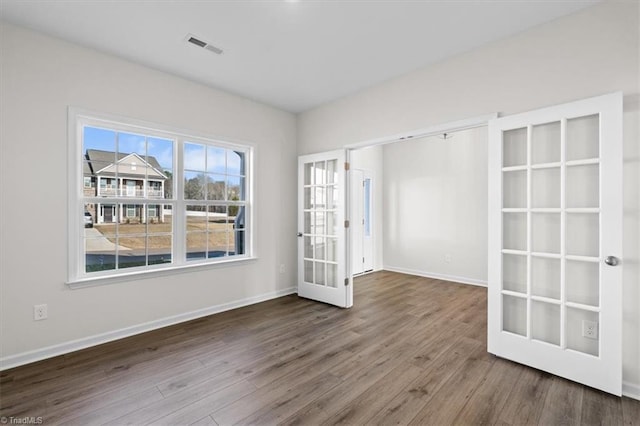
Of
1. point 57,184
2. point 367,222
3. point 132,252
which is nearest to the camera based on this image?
point 57,184

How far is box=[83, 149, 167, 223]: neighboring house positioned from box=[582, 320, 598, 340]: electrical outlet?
404 cm

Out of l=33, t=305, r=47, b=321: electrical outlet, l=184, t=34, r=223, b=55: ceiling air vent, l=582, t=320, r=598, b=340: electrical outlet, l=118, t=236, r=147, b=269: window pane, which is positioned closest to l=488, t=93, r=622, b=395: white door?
l=582, t=320, r=598, b=340: electrical outlet

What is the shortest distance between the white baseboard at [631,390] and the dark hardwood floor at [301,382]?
0.06m

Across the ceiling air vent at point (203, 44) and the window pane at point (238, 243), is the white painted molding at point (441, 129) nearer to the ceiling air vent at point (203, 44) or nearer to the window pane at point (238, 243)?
the ceiling air vent at point (203, 44)

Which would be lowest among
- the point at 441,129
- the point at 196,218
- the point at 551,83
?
the point at 196,218

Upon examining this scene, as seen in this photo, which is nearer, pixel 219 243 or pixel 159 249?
pixel 159 249

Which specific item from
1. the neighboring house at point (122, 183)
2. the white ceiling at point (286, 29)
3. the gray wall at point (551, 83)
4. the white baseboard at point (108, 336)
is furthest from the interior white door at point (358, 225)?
the neighboring house at point (122, 183)

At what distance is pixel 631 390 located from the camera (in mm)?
1953

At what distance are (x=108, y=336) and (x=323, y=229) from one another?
270cm

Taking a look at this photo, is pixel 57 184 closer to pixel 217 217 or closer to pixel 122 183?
pixel 122 183

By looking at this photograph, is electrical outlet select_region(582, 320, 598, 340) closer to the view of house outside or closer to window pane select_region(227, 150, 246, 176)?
the view of house outside

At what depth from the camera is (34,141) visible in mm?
2453

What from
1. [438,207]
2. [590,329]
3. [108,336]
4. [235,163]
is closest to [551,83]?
[590,329]

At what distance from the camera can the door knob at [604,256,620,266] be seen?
76.3 inches
